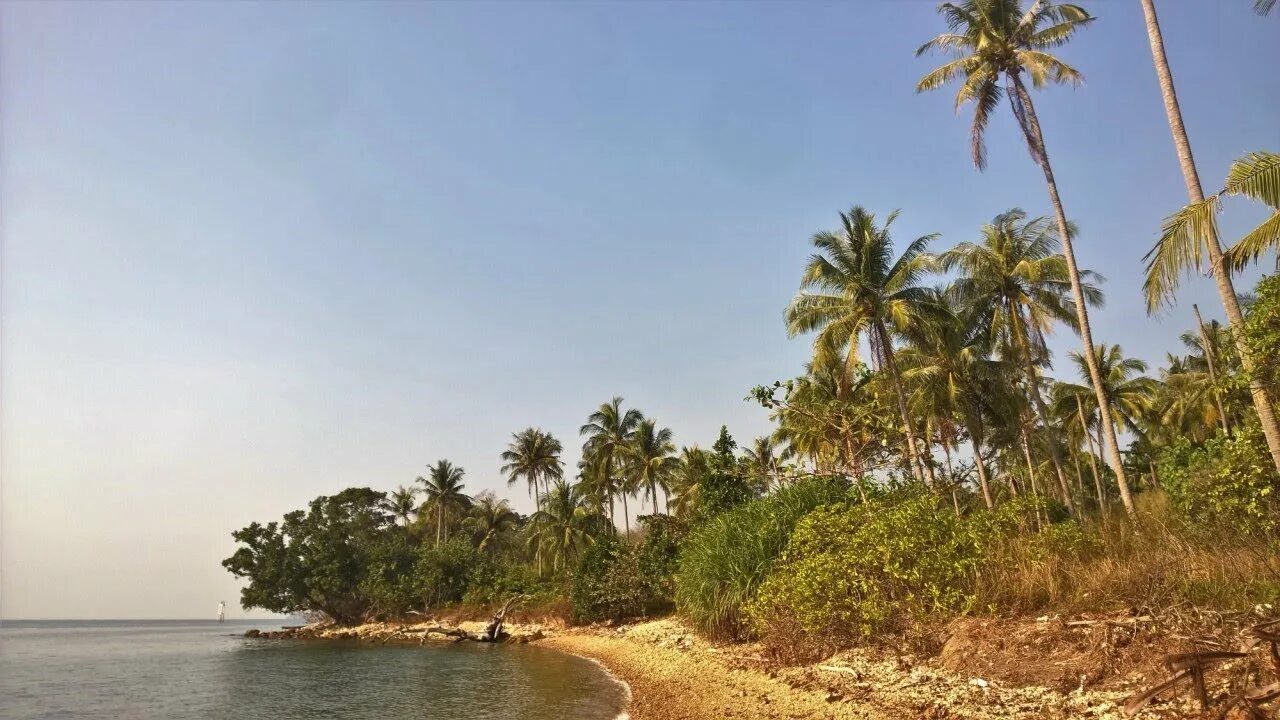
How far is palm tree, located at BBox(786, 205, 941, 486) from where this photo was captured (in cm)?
2442

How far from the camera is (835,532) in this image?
1389 cm

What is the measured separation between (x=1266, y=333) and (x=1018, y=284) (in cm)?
1826

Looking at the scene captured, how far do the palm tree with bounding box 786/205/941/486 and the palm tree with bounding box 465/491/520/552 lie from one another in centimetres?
4598

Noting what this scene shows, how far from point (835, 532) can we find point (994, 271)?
17725mm

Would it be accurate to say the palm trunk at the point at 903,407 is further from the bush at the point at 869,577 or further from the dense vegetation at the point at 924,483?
the bush at the point at 869,577

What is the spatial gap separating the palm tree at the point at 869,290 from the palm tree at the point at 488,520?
45983mm

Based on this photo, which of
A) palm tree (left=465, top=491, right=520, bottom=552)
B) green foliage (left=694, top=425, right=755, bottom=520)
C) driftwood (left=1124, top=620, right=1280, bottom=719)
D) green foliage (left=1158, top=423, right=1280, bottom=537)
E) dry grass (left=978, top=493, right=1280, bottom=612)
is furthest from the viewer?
palm tree (left=465, top=491, right=520, bottom=552)

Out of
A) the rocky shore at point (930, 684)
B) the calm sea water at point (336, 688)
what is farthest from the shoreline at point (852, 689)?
the calm sea water at point (336, 688)

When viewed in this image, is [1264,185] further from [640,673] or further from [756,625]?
[640,673]

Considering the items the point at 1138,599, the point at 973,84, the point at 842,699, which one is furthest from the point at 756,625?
the point at 973,84

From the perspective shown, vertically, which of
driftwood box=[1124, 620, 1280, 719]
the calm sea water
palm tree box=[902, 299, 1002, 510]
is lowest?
the calm sea water

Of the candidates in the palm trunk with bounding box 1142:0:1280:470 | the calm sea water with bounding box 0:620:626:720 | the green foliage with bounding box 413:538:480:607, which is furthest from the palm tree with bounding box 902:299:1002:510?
the green foliage with bounding box 413:538:480:607

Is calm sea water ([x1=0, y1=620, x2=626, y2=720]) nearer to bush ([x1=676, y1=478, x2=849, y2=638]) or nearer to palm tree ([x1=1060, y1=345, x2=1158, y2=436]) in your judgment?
bush ([x1=676, y1=478, x2=849, y2=638])

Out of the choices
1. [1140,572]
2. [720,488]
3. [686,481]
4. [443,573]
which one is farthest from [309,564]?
[1140,572]
